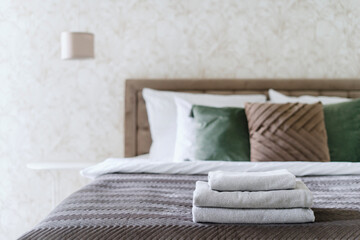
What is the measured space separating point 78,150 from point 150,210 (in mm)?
1858

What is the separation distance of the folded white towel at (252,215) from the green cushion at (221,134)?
1060 mm

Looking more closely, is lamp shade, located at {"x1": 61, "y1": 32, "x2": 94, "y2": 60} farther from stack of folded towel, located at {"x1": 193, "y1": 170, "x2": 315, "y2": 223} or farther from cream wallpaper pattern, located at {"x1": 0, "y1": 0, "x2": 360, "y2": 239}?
stack of folded towel, located at {"x1": 193, "y1": 170, "x2": 315, "y2": 223}

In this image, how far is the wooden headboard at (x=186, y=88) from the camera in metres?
3.10

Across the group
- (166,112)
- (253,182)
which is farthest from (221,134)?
(253,182)

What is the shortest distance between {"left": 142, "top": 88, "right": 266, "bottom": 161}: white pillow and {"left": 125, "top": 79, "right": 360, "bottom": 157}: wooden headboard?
4.5 inches

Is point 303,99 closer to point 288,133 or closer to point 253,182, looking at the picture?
point 288,133

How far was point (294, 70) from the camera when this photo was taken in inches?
126

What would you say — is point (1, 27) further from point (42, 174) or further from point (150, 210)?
point (150, 210)

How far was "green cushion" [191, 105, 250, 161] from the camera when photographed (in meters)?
2.40

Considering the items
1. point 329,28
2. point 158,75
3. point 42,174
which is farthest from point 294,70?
point 42,174

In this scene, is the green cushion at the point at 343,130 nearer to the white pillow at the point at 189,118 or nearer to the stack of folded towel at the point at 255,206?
the white pillow at the point at 189,118

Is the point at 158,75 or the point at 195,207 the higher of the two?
the point at 158,75

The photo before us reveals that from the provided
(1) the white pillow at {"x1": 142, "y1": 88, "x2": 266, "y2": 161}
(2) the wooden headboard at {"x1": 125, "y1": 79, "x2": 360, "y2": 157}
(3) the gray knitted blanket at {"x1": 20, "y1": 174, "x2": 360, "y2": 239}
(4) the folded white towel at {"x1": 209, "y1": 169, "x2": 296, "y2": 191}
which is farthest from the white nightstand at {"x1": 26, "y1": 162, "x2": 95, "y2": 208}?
(4) the folded white towel at {"x1": 209, "y1": 169, "x2": 296, "y2": 191}

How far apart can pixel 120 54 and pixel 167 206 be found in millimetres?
1852
